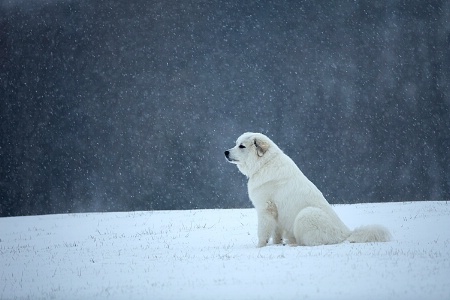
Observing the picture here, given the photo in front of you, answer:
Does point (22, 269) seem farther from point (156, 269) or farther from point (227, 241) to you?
point (227, 241)

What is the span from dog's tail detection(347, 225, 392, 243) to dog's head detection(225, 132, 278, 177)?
2.08m

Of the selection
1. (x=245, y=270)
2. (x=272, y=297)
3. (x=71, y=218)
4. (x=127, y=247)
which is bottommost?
(x=71, y=218)

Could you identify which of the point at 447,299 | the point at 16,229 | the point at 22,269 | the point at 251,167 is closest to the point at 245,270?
the point at 447,299

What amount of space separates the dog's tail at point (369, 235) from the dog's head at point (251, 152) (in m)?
2.08

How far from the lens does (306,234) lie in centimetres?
794

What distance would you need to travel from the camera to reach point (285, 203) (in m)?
8.46

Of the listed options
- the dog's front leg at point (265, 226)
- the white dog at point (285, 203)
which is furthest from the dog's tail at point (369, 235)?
the dog's front leg at point (265, 226)

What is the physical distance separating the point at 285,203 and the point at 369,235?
1454 mm

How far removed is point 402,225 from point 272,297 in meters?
8.18

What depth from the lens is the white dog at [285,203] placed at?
797 centimetres

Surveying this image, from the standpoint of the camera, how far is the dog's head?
909cm

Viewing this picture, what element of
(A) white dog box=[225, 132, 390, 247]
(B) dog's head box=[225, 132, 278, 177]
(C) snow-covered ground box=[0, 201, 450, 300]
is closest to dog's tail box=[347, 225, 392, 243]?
(A) white dog box=[225, 132, 390, 247]

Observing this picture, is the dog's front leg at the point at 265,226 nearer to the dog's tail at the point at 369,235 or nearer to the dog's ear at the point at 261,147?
the dog's ear at the point at 261,147

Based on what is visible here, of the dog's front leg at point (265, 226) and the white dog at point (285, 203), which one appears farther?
the dog's front leg at point (265, 226)
